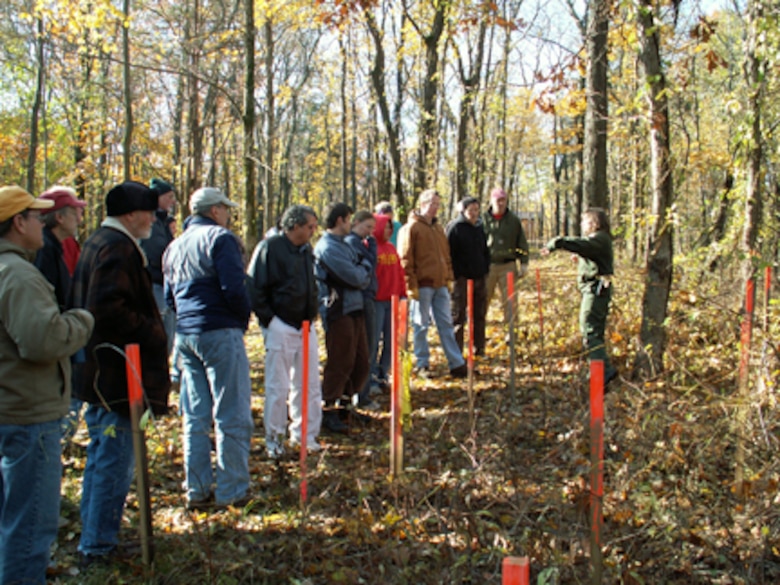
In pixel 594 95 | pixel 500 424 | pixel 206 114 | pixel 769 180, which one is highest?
pixel 206 114

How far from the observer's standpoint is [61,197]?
399 cm

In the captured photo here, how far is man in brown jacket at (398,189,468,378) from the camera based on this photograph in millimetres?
7527

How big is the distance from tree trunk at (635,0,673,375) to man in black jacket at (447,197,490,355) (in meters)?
2.14

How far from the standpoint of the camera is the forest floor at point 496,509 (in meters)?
3.27

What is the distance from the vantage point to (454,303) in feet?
27.1

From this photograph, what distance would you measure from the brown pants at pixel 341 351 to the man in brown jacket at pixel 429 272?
161cm

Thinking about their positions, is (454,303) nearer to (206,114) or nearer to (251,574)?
(251,574)

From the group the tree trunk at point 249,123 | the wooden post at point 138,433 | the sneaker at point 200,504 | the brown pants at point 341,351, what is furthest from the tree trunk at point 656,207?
the tree trunk at point 249,123

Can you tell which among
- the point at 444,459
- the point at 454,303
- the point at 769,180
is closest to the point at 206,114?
the point at 454,303

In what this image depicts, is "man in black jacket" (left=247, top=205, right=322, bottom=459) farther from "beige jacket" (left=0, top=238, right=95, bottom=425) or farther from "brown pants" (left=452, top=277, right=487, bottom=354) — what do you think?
"brown pants" (left=452, top=277, right=487, bottom=354)

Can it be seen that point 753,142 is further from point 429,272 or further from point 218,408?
point 218,408

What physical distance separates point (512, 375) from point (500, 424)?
3.96 feet

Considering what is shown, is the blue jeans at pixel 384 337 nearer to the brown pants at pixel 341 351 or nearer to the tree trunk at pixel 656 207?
the brown pants at pixel 341 351

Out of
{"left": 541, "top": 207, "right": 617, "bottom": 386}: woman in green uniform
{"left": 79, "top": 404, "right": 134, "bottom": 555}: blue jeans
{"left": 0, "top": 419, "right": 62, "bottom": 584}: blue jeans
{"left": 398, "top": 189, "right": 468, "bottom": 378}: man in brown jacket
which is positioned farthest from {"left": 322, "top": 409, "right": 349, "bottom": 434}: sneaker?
{"left": 0, "top": 419, "right": 62, "bottom": 584}: blue jeans
